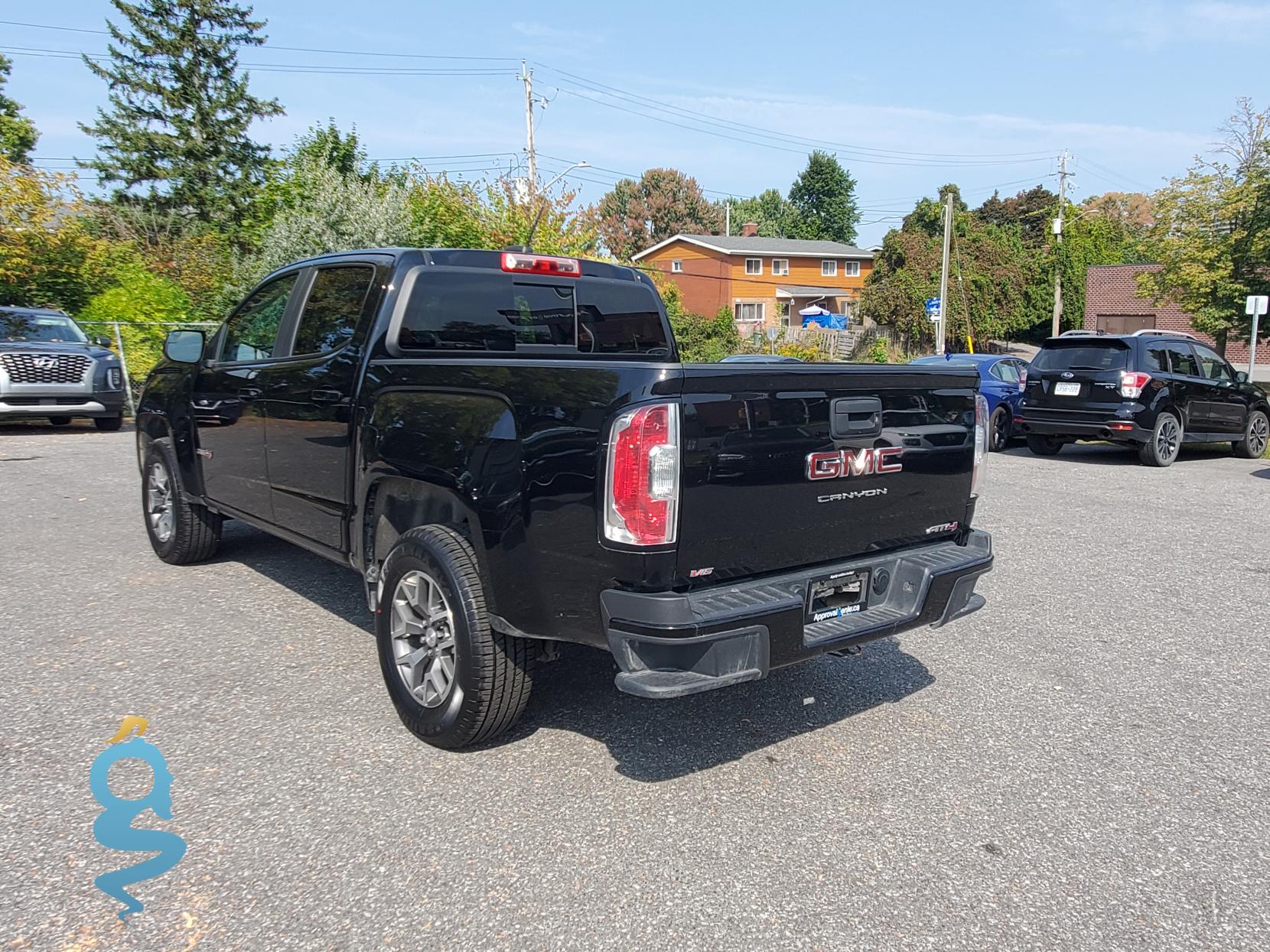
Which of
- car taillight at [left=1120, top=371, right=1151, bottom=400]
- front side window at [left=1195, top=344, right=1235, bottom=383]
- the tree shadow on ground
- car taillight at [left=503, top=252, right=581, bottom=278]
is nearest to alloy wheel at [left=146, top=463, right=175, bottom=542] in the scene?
the tree shadow on ground

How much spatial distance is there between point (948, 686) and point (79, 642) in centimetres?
437

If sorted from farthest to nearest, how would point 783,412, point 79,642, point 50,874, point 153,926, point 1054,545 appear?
point 1054,545
point 79,642
point 783,412
point 50,874
point 153,926

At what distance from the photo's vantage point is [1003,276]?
47000 millimetres

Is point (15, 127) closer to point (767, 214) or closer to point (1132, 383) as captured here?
point (1132, 383)

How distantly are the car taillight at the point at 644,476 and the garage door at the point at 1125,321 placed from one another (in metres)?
46.5

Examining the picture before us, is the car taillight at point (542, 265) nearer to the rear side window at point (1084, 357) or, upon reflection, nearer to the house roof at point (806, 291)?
the rear side window at point (1084, 357)

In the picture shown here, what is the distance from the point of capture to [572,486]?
9.66ft

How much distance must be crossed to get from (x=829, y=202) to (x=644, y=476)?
95502mm

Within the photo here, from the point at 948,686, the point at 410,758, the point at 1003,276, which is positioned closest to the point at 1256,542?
the point at 948,686

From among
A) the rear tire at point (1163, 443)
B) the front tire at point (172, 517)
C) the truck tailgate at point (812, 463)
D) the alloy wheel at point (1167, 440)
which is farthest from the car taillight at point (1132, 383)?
the front tire at point (172, 517)

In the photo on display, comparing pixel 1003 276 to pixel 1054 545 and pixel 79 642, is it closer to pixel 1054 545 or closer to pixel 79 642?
pixel 1054 545

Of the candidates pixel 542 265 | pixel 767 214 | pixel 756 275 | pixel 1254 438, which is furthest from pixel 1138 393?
pixel 767 214

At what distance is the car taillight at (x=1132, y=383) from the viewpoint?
38.7ft

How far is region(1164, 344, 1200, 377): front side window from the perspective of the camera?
12.3m
